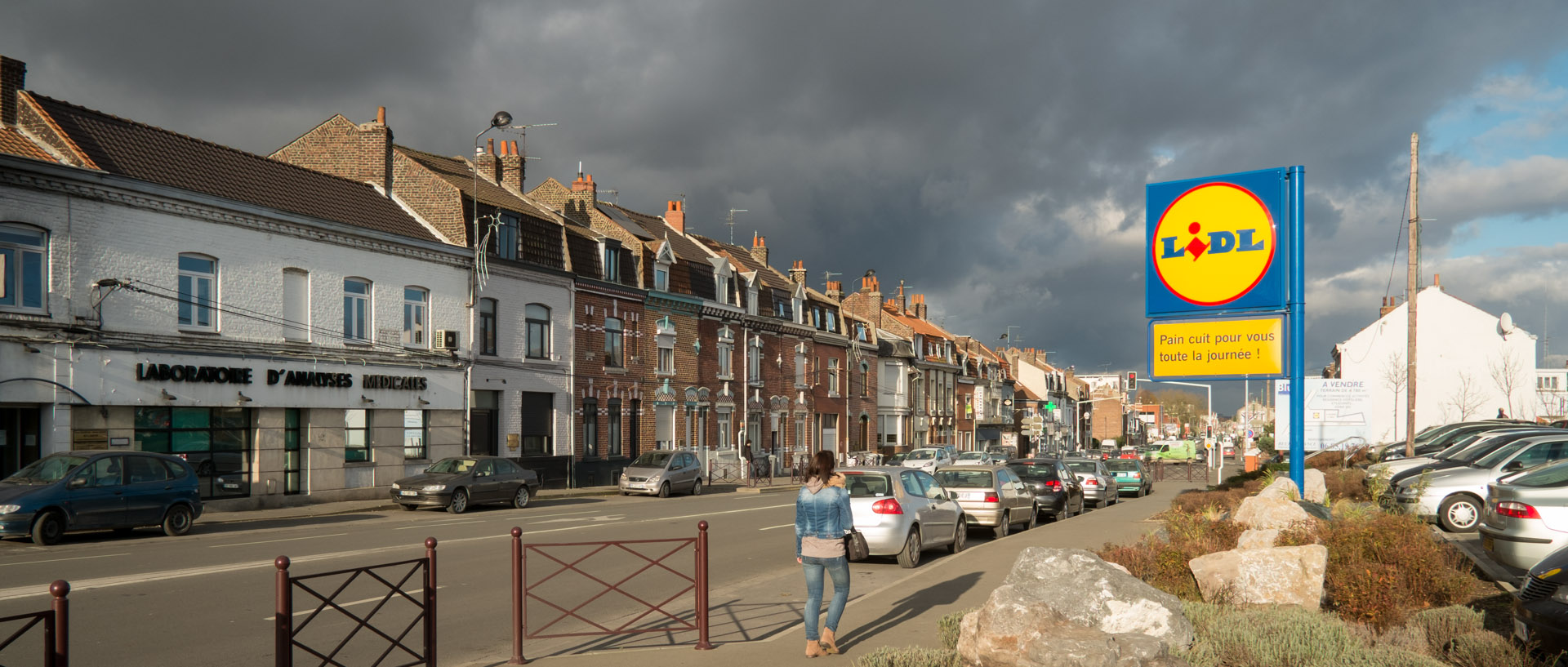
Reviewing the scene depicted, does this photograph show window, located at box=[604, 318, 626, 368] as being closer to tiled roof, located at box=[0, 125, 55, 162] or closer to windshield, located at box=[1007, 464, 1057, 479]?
windshield, located at box=[1007, 464, 1057, 479]

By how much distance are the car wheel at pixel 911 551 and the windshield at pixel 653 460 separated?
64.5 feet

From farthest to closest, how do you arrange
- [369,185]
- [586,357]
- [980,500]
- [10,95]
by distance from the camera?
[586,357] → [369,185] → [10,95] → [980,500]

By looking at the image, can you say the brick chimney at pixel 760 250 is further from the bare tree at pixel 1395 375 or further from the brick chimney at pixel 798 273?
the bare tree at pixel 1395 375

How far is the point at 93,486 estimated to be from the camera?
18484 millimetres

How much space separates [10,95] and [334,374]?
9739 mm

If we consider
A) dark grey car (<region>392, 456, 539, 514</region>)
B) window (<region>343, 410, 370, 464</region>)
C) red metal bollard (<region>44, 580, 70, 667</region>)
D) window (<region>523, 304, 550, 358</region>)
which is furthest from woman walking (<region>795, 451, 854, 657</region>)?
window (<region>523, 304, 550, 358</region>)

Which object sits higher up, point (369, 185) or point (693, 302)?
point (369, 185)

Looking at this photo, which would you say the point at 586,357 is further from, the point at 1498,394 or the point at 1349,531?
the point at 1498,394

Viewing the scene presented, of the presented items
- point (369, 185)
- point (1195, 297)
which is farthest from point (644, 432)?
point (1195, 297)

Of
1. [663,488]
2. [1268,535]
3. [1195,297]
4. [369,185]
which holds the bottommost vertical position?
[663,488]

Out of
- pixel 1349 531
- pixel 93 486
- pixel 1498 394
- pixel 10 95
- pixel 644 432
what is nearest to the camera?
pixel 1349 531

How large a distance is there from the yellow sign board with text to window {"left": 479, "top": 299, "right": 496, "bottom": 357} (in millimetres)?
23881

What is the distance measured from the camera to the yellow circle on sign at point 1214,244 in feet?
49.4

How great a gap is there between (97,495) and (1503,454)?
79.6 ft
